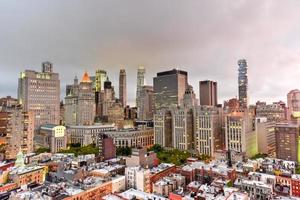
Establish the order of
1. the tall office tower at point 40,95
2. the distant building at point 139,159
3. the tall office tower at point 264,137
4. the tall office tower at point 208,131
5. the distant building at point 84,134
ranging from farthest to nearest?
the tall office tower at point 40,95 → the distant building at point 84,134 → the tall office tower at point 264,137 → the tall office tower at point 208,131 → the distant building at point 139,159

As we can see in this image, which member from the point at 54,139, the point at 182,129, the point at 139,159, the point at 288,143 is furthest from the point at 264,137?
the point at 54,139

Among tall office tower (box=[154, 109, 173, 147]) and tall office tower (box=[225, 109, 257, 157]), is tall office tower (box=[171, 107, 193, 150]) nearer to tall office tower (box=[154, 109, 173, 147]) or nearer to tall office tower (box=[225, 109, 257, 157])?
tall office tower (box=[154, 109, 173, 147])

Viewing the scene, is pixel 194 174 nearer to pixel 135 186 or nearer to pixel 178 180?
pixel 178 180

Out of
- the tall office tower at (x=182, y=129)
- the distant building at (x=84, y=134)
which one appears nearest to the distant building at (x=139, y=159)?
the tall office tower at (x=182, y=129)

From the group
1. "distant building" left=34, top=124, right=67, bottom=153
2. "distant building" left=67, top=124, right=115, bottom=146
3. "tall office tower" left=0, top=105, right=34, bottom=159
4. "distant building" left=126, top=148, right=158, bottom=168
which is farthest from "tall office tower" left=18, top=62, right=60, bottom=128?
"distant building" left=126, top=148, right=158, bottom=168

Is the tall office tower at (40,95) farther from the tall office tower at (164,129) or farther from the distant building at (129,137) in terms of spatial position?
the tall office tower at (164,129)
